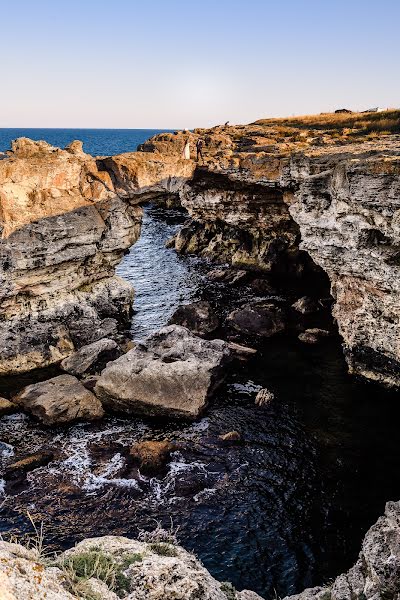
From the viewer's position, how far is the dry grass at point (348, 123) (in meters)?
48.0

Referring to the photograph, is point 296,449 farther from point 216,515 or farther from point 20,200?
point 20,200

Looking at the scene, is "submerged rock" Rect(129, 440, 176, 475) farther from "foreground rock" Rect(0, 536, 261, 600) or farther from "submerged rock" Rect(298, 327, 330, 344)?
"submerged rock" Rect(298, 327, 330, 344)

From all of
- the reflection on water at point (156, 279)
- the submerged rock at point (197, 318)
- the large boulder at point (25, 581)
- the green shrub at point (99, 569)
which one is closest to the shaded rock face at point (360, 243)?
the submerged rock at point (197, 318)

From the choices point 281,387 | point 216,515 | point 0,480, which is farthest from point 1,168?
point 216,515

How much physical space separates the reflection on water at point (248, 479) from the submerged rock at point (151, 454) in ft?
1.30

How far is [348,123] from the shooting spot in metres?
57.4

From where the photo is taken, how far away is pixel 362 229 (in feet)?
82.0

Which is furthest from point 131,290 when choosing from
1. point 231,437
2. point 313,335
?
point 231,437

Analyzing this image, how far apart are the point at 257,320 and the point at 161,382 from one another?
38.7ft

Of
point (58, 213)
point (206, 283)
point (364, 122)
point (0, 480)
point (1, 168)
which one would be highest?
point (364, 122)

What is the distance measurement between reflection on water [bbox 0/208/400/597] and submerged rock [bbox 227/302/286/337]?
5530mm

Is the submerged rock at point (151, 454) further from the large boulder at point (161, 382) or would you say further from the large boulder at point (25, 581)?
the large boulder at point (25, 581)

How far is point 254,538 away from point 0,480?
36.8ft

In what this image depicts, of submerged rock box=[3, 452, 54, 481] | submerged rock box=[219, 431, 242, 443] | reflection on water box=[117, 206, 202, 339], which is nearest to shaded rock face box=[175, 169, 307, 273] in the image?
reflection on water box=[117, 206, 202, 339]
